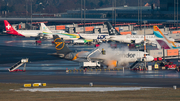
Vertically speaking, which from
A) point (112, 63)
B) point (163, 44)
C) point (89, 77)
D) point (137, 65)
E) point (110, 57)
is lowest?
point (89, 77)

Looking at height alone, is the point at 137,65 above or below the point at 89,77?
above

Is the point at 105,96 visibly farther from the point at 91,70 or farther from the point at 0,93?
the point at 91,70

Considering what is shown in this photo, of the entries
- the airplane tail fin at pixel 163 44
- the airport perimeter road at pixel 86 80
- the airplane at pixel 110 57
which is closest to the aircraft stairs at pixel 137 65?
the airplane at pixel 110 57

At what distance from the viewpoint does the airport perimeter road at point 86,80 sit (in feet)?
158

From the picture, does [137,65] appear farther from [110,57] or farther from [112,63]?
[110,57]

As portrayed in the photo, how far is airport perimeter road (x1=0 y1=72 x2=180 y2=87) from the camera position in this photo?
48203mm

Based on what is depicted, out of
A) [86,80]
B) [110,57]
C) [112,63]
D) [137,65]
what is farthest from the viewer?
[110,57]

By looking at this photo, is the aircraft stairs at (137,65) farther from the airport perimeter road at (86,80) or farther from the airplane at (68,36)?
the airplane at (68,36)

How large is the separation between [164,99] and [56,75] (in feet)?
84.3

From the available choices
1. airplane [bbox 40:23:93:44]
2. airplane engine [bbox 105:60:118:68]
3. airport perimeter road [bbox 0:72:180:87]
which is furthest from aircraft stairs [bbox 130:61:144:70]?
airplane [bbox 40:23:93:44]

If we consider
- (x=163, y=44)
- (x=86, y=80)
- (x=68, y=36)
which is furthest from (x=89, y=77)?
(x=68, y=36)

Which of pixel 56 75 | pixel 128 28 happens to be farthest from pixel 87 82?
pixel 128 28

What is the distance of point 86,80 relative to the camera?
51.6 metres

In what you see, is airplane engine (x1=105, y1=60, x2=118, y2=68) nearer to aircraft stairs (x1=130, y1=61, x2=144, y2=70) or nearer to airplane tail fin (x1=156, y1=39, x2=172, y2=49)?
aircraft stairs (x1=130, y1=61, x2=144, y2=70)
